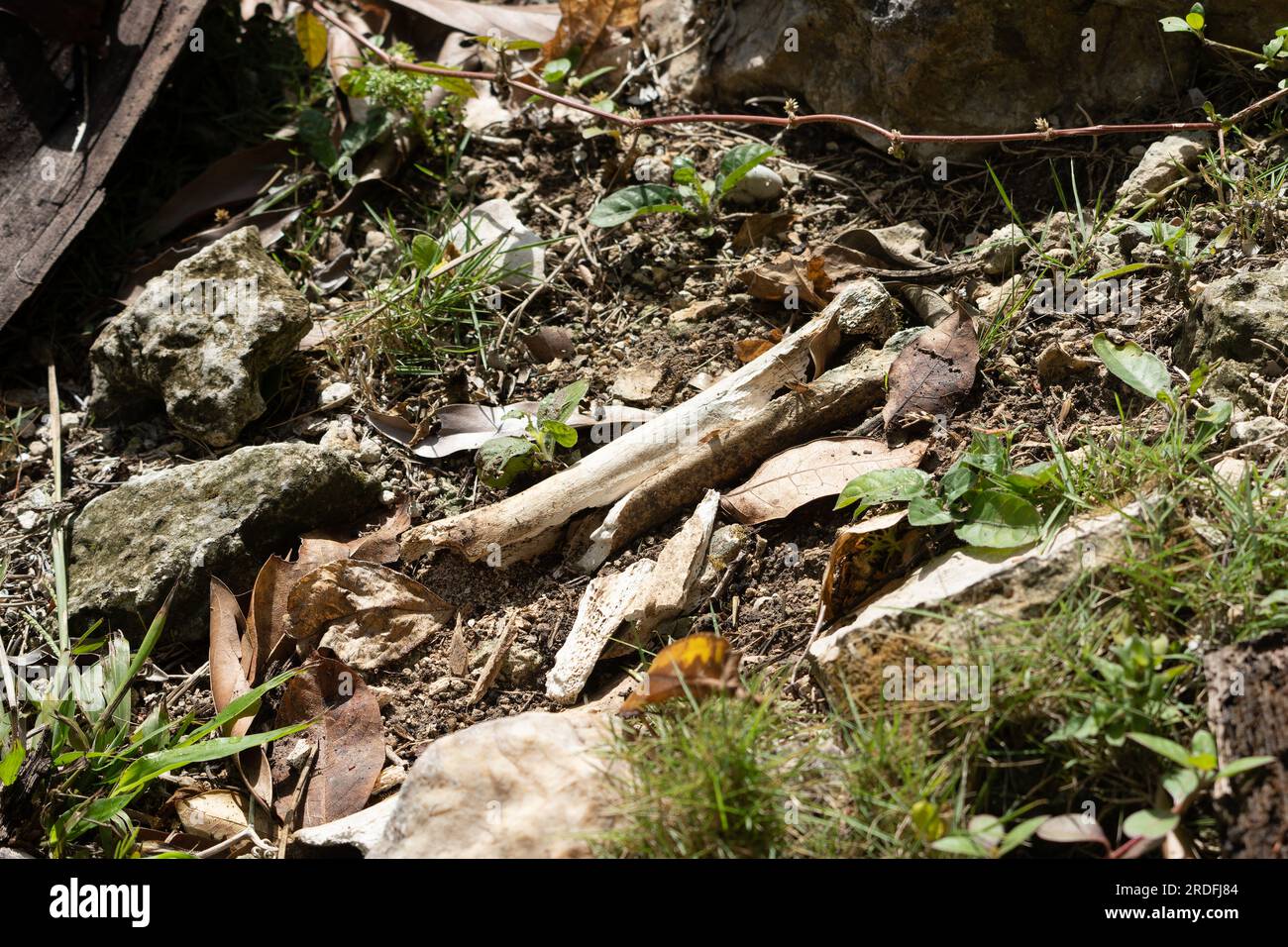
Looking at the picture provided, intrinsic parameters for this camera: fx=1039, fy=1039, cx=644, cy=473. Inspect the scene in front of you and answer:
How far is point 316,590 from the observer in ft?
9.00

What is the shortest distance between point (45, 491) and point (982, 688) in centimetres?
283

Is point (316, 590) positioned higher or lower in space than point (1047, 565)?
lower

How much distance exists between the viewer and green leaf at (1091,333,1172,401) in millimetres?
2471

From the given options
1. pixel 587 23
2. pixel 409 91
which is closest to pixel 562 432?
pixel 409 91

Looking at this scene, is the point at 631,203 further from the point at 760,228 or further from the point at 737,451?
the point at 737,451

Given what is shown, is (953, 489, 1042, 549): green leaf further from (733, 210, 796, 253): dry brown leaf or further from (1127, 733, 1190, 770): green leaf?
(733, 210, 796, 253): dry brown leaf

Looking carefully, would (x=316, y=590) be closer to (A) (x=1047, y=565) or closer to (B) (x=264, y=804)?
(B) (x=264, y=804)

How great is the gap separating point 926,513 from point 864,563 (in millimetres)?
201

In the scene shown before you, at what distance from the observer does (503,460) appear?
9.37 ft

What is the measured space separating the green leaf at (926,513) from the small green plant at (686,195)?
4.71 ft

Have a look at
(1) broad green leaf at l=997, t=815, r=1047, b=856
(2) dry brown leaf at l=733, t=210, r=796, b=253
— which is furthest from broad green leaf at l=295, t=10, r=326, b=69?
(1) broad green leaf at l=997, t=815, r=1047, b=856

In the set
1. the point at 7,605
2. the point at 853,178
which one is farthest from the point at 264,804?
the point at 853,178

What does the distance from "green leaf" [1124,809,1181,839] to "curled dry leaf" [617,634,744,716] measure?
74cm

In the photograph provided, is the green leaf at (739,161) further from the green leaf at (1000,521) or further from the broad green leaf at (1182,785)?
the broad green leaf at (1182,785)
